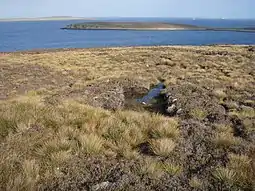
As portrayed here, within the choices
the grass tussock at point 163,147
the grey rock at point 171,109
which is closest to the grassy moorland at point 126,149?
the grass tussock at point 163,147

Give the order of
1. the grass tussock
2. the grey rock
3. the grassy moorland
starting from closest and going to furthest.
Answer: the grassy moorland
the grass tussock
the grey rock

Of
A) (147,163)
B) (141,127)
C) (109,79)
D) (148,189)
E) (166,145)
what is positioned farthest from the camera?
(109,79)

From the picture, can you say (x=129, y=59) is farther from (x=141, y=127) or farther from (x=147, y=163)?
(x=147, y=163)

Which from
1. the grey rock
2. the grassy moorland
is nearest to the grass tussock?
the grassy moorland

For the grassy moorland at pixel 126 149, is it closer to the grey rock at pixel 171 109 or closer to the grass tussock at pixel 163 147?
the grass tussock at pixel 163 147

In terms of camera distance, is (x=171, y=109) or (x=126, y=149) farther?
(x=171, y=109)

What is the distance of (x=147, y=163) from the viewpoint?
255 inches

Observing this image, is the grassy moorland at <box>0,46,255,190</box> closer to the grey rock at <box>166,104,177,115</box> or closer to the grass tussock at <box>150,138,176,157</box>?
the grass tussock at <box>150,138,176,157</box>

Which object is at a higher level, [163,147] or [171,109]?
[163,147]

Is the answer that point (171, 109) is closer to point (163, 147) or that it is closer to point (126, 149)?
point (163, 147)

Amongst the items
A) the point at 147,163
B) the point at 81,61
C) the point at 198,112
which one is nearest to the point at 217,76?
the point at 198,112

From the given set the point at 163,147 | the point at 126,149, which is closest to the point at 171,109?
the point at 163,147

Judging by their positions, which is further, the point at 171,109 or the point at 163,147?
the point at 171,109

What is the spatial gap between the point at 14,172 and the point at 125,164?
216cm
